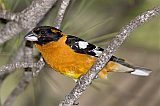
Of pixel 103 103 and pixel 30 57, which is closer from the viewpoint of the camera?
pixel 30 57

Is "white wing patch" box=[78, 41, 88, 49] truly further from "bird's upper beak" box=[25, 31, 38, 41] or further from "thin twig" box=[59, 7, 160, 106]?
"thin twig" box=[59, 7, 160, 106]

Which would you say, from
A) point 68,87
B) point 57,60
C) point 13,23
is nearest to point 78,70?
point 57,60

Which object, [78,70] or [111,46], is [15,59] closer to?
[78,70]

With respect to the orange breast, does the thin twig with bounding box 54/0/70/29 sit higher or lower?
higher

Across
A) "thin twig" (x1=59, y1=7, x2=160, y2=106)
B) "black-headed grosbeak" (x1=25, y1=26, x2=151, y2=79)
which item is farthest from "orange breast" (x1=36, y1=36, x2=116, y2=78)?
"thin twig" (x1=59, y1=7, x2=160, y2=106)

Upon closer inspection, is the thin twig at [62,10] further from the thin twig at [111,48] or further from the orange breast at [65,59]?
the thin twig at [111,48]

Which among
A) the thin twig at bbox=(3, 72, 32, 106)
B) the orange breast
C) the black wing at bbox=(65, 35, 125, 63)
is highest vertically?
the black wing at bbox=(65, 35, 125, 63)
